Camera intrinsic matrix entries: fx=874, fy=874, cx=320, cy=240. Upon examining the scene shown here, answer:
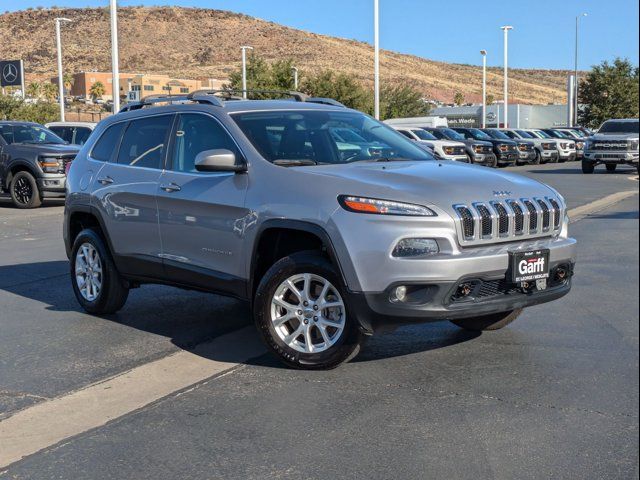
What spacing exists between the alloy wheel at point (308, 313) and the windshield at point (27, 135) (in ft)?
49.7

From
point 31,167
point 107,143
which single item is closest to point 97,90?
point 31,167

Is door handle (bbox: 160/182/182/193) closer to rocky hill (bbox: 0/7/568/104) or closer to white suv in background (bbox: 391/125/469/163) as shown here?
white suv in background (bbox: 391/125/469/163)

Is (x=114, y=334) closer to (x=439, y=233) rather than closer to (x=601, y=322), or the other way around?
(x=439, y=233)

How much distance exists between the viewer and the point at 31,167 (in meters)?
18.6

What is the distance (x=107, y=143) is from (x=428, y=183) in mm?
3493

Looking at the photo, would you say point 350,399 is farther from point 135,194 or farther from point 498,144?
point 498,144

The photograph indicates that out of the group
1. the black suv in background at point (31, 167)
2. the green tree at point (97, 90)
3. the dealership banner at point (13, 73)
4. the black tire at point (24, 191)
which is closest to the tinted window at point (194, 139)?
the black suv in background at point (31, 167)

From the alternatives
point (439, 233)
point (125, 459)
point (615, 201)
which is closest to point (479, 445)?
point (439, 233)

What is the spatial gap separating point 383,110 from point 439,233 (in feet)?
174

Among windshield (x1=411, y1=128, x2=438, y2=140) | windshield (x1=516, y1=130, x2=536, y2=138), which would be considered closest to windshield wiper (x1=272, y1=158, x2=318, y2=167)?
windshield (x1=411, y1=128, x2=438, y2=140)

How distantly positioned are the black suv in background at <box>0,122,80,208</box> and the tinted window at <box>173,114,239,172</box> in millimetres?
12017

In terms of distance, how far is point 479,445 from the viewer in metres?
4.43

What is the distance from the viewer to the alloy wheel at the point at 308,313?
18.6 ft

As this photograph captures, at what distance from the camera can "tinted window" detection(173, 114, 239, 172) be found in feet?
21.8
